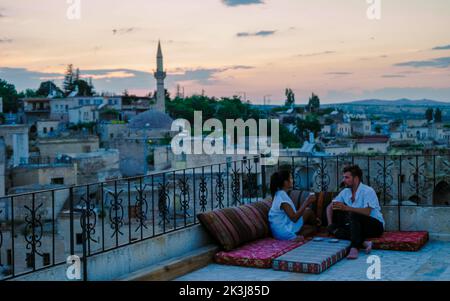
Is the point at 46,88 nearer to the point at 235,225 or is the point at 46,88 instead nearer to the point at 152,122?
the point at 152,122

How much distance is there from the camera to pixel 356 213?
6.09 metres

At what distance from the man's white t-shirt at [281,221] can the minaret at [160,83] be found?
51.1 meters

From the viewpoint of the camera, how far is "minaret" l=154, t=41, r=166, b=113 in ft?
190

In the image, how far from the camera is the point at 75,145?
4203cm

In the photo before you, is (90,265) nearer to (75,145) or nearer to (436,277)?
(436,277)

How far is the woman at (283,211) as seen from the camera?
21.1 feet

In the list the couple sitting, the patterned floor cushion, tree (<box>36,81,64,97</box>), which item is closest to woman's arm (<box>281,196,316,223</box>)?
the couple sitting

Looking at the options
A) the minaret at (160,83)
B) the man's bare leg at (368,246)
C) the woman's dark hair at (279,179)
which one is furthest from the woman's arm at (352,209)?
the minaret at (160,83)

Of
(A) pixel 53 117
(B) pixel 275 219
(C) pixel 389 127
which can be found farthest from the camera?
(C) pixel 389 127

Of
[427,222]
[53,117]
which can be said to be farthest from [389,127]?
[427,222]

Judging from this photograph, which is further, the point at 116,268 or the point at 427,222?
the point at 427,222

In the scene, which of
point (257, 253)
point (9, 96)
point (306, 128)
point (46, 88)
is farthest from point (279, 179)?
point (46, 88)
